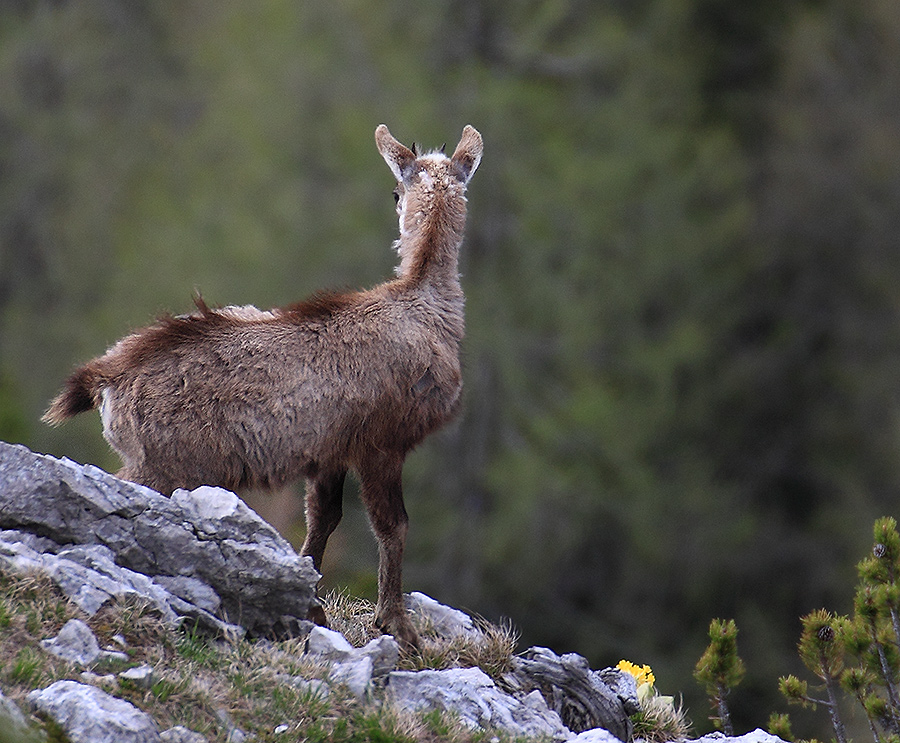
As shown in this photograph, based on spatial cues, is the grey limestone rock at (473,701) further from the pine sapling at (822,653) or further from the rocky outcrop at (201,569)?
the pine sapling at (822,653)

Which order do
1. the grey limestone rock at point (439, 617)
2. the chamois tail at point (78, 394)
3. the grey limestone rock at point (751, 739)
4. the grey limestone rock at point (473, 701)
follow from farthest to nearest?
the grey limestone rock at point (439, 617) → the chamois tail at point (78, 394) → the grey limestone rock at point (751, 739) → the grey limestone rock at point (473, 701)

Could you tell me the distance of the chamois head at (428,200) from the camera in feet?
24.0

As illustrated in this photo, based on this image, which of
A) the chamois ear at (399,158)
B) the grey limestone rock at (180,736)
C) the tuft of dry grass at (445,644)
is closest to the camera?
the grey limestone rock at (180,736)

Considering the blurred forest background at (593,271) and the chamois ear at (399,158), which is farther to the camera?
the blurred forest background at (593,271)

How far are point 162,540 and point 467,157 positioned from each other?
3073 millimetres

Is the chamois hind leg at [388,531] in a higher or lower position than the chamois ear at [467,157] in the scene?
lower

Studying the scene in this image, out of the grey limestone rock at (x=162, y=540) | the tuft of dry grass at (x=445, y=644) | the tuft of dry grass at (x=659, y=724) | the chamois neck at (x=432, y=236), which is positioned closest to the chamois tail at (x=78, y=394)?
the grey limestone rock at (x=162, y=540)

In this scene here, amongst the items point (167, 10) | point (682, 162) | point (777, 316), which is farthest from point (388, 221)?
point (167, 10)

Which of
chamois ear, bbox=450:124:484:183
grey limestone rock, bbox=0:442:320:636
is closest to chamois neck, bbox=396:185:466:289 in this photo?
chamois ear, bbox=450:124:484:183

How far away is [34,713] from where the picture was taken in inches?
183

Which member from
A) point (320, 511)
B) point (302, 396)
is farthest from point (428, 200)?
point (320, 511)

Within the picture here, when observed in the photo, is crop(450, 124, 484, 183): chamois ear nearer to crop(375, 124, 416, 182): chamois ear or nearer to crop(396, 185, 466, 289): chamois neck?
crop(396, 185, 466, 289): chamois neck

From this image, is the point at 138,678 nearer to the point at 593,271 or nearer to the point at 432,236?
the point at 432,236

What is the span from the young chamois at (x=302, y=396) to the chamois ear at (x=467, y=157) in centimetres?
69
